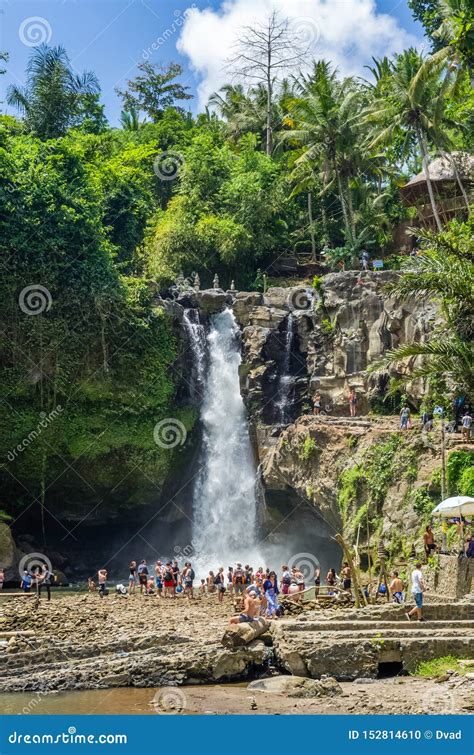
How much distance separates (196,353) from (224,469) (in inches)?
215

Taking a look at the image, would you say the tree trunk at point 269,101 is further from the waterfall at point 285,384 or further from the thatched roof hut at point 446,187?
the waterfall at point 285,384

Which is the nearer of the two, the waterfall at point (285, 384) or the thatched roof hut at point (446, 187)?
the waterfall at point (285, 384)

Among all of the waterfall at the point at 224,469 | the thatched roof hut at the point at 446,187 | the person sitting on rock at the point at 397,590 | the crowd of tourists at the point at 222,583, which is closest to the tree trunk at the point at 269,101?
the thatched roof hut at the point at 446,187

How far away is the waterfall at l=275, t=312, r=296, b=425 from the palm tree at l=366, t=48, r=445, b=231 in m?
7.86

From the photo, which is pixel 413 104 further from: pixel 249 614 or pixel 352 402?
pixel 249 614

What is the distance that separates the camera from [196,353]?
42406 mm

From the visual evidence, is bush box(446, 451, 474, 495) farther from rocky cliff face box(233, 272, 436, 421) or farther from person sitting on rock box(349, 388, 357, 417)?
person sitting on rock box(349, 388, 357, 417)

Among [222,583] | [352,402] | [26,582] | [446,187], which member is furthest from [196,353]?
[446,187]

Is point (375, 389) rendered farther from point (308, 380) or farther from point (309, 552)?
point (309, 552)

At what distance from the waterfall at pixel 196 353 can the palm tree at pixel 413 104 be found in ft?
36.7

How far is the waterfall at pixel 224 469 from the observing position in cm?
3900

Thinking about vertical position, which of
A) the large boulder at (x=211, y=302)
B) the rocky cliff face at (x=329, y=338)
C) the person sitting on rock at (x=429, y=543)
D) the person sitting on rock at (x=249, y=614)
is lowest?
the person sitting on rock at (x=249, y=614)

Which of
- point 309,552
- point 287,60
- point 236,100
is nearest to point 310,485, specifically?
point 309,552

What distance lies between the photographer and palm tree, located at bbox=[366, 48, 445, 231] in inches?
1540
